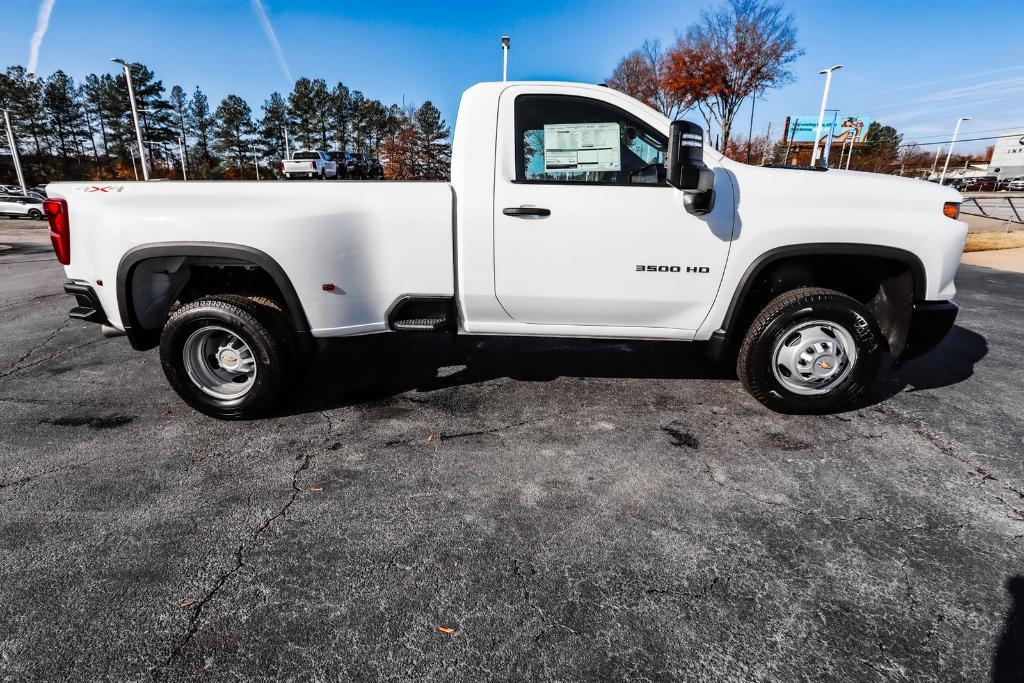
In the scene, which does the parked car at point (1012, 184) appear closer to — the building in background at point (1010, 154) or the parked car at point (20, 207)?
the building in background at point (1010, 154)

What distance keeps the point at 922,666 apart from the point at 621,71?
1479 inches

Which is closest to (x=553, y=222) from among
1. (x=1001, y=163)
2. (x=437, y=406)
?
(x=437, y=406)

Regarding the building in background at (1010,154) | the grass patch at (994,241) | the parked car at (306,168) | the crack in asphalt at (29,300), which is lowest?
the crack in asphalt at (29,300)

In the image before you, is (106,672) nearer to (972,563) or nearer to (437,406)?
(437,406)

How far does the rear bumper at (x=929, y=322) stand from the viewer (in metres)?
3.37

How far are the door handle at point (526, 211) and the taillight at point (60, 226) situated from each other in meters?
2.78

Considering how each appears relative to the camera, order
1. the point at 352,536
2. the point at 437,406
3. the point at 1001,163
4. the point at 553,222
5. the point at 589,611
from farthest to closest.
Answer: the point at 1001,163
the point at 437,406
the point at 553,222
the point at 352,536
the point at 589,611

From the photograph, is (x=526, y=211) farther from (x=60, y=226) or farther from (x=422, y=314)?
(x=60, y=226)

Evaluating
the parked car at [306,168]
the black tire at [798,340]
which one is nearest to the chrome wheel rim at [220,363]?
the black tire at [798,340]

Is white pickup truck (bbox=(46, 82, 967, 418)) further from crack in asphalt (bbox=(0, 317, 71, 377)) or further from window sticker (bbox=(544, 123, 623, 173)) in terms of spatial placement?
crack in asphalt (bbox=(0, 317, 71, 377))

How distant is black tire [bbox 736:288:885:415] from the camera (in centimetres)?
338

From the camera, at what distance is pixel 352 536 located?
242cm

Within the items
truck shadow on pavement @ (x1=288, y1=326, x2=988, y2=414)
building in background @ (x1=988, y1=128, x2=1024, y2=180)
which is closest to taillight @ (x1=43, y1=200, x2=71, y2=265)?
truck shadow on pavement @ (x1=288, y1=326, x2=988, y2=414)

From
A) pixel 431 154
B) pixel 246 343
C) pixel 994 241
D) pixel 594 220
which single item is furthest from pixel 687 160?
pixel 994 241
